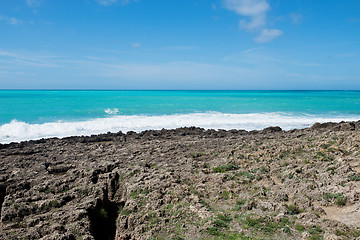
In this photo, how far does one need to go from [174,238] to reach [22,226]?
4462 mm

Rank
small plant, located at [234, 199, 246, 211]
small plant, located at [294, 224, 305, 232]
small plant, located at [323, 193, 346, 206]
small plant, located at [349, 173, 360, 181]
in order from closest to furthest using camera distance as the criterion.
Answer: small plant, located at [294, 224, 305, 232], small plant, located at [323, 193, 346, 206], small plant, located at [234, 199, 246, 211], small plant, located at [349, 173, 360, 181]

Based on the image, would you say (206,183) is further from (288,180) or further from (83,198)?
(83,198)

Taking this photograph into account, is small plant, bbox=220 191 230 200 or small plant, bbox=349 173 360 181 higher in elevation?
small plant, bbox=349 173 360 181

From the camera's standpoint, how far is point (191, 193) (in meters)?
8.05

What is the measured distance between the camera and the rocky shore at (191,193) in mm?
6160

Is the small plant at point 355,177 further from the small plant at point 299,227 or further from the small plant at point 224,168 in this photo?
the small plant at point 224,168

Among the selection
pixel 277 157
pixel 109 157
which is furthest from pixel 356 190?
pixel 109 157

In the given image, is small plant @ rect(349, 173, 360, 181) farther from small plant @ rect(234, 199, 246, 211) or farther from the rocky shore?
small plant @ rect(234, 199, 246, 211)

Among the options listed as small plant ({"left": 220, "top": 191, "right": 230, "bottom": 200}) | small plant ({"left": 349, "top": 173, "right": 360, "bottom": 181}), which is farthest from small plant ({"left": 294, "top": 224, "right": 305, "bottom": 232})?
small plant ({"left": 349, "top": 173, "right": 360, "bottom": 181})

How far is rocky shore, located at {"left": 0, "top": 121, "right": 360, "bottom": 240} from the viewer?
6160mm

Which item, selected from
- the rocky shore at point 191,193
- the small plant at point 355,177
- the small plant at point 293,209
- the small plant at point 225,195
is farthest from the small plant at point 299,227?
the small plant at point 355,177

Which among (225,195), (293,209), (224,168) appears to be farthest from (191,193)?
(293,209)

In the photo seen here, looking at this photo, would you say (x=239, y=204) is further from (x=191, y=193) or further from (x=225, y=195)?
(x=191, y=193)

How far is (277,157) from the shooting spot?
34.9ft
